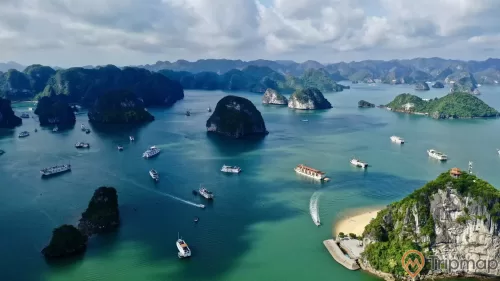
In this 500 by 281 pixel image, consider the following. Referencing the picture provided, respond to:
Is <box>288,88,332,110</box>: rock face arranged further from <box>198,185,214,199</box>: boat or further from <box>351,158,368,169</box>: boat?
<box>198,185,214,199</box>: boat

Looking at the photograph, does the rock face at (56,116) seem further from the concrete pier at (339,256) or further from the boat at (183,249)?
the concrete pier at (339,256)

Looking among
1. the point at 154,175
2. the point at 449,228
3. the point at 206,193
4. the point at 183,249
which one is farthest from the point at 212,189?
the point at 449,228

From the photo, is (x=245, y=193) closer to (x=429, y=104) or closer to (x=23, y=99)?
(x=429, y=104)

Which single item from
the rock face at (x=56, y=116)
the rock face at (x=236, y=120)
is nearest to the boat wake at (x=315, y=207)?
the rock face at (x=236, y=120)

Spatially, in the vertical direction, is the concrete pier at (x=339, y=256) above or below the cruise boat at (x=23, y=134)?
below

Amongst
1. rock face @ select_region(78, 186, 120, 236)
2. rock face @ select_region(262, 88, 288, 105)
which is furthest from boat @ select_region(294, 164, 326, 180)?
rock face @ select_region(262, 88, 288, 105)

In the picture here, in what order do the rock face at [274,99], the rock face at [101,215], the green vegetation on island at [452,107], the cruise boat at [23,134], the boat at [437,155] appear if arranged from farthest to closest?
1. the rock face at [274,99]
2. the green vegetation on island at [452,107]
3. the cruise boat at [23,134]
4. the boat at [437,155]
5. the rock face at [101,215]
